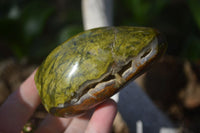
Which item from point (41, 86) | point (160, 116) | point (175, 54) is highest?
point (41, 86)

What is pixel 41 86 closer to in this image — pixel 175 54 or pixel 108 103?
pixel 108 103

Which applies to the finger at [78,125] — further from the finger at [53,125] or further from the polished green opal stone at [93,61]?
the polished green opal stone at [93,61]

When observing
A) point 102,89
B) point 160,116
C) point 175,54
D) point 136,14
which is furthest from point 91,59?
point 175,54

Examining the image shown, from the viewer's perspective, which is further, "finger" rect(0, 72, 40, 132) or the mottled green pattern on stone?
"finger" rect(0, 72, 40, 132)

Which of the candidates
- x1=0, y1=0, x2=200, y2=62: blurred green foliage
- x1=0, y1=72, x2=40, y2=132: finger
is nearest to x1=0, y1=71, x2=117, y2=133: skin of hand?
x1=0, y1=72, x2=40, y2=132: finger

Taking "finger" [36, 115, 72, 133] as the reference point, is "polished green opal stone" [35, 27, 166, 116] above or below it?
above

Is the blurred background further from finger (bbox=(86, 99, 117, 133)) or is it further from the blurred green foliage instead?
finger (bbox=(86, 99, 117, 133))

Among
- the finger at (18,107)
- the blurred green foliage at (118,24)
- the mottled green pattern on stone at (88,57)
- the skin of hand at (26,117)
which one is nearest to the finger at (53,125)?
the skin of hand at (26,117)
